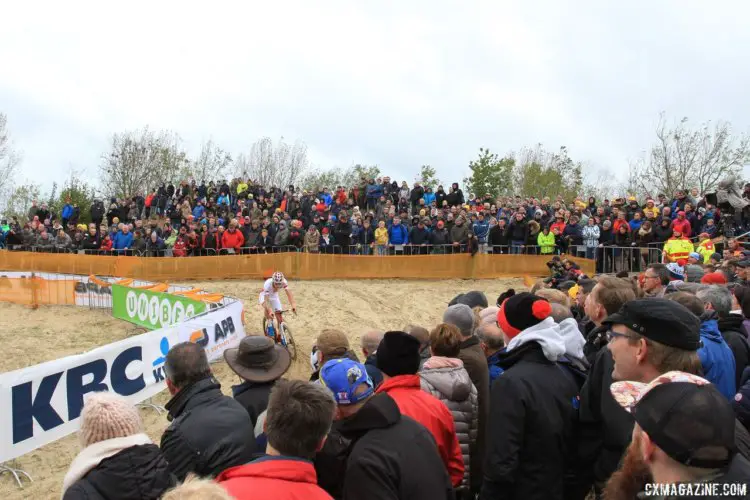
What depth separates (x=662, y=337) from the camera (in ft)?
9.36

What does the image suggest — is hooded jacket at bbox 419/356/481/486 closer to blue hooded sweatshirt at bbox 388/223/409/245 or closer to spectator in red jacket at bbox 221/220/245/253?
blue hooded sweatshirt at bbox 388/223/409/245

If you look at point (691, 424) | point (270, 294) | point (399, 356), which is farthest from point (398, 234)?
point (691, 424)

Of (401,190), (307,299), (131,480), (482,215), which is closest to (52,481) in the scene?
(131,480)

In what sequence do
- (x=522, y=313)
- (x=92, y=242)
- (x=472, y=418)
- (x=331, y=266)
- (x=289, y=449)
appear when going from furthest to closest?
(x=92, y=242)
(x=331, y=266)
(x=472, y=418)
(x=522, y=313)
(x=289, y=449)

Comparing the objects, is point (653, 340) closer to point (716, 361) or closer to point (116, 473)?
point (716, 361)

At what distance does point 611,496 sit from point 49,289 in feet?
70.0

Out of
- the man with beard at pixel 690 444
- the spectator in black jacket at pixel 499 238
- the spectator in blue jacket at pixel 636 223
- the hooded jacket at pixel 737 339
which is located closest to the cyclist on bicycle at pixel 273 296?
the hooded jacket at pixel 737 339

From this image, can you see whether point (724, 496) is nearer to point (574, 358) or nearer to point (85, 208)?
point (574, 358)

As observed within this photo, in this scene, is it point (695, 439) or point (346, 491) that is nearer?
point (695, 439)

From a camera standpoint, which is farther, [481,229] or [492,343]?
[481,229]

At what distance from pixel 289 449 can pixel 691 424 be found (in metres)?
1.59

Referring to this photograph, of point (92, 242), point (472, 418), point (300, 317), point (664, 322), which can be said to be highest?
point (92, 242)

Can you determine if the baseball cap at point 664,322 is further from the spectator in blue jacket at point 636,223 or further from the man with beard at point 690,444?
the spectator in blue jacket at point 636,223

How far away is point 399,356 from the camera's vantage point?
3.67 metres
